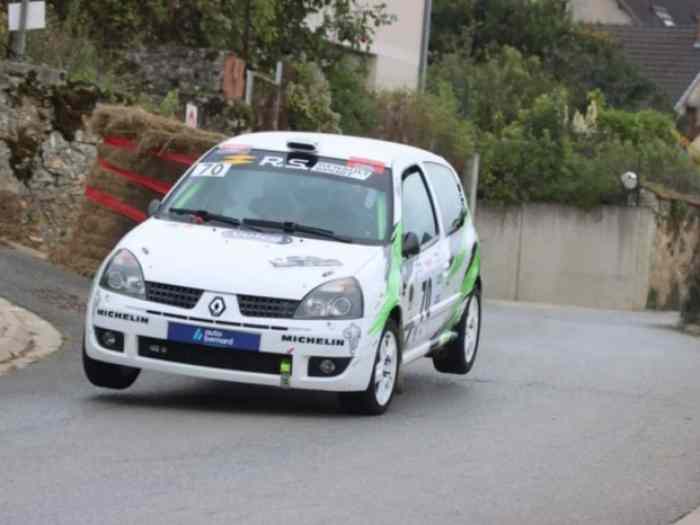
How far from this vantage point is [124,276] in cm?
1121

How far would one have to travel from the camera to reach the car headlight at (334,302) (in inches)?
433

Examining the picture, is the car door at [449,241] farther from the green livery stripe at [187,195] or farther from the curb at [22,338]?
the curb at [22,338]

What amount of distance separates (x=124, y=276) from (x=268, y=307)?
3.08 ft

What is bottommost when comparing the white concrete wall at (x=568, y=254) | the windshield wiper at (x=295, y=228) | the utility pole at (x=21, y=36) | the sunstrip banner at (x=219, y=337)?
the white concrete wall at (x=568, y=254)

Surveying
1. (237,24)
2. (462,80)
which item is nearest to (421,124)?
(237,24)

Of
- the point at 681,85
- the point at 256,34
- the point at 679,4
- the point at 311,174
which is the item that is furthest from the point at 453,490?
the point at 679,4

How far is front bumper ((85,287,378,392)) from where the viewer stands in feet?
35.8

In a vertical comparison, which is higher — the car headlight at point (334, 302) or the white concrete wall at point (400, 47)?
the white concrete wall at point (400, 47)

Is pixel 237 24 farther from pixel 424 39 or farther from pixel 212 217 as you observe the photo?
pixel 212 217

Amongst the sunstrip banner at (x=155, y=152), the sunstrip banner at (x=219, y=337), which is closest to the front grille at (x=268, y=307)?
the sunstrip banner at (x=219, y=337)

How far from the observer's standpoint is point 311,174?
1256 cm

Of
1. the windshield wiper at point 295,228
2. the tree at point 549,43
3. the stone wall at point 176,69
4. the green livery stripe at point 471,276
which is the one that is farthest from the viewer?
the tree at point 549,43

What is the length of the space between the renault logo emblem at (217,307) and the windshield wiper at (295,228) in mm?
1133

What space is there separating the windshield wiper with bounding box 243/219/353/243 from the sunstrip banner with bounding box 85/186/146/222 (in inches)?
245
